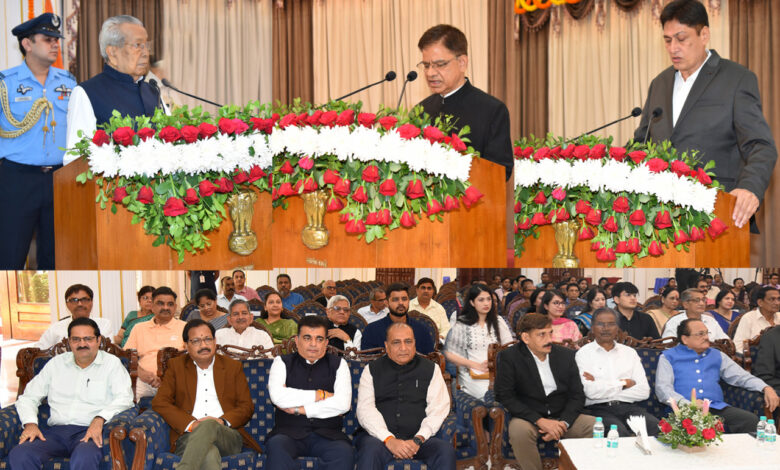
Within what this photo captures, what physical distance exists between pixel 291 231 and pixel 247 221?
0.27 meters

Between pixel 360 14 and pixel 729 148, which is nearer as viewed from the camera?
pixel 729 148

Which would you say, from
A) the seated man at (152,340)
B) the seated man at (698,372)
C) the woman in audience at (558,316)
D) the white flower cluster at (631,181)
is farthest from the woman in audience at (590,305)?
the seated man at (152,340)

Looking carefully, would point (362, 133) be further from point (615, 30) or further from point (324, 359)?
point (615, 30)

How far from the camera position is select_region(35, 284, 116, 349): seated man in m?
3.90

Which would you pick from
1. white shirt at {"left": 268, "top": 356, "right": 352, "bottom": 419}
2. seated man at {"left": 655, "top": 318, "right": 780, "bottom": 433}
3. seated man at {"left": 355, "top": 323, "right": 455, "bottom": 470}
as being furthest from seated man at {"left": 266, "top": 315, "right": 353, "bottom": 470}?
seated man at {"left": 655, "top": 318, "right": 780, "bottom": 433}

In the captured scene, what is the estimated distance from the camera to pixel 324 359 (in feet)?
13.5

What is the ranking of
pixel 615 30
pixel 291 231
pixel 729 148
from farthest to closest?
pixel 615 30 < pixel 729 148 < pixel 291 231

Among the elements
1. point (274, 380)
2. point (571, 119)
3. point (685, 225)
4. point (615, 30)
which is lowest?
point (274, 380)

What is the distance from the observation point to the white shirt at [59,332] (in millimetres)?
4215

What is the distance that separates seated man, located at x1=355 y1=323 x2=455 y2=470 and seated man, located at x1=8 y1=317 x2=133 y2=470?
4.56 feet

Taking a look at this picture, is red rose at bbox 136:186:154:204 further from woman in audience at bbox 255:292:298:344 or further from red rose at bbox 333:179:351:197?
woman in audience at bbox 255:292:298:344

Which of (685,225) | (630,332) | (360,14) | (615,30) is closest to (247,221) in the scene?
(685,225)

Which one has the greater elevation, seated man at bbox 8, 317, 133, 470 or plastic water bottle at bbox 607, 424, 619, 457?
seated man at bbox 8, 317, 133, 470

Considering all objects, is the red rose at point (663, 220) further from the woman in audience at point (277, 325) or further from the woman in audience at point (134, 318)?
the woman in audience at point (134, 318)
